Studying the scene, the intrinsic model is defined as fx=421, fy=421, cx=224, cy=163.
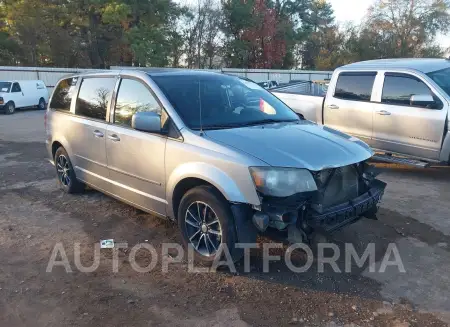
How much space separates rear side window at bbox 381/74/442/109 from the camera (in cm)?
682

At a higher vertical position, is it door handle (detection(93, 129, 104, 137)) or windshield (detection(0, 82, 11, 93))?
windshield (detection(0, 82, 11, 93))

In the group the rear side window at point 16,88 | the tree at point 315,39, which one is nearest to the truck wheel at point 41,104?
the rear side window at point 16,88

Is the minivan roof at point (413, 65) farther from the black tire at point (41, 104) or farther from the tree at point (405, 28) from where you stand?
the tree at point (405, 28)

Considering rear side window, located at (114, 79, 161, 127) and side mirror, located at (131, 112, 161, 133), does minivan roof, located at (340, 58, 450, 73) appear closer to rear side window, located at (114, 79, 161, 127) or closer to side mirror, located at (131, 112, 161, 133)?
rear side window, located at (114, 79, 161, 127)

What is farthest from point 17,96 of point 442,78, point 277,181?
point 277,181

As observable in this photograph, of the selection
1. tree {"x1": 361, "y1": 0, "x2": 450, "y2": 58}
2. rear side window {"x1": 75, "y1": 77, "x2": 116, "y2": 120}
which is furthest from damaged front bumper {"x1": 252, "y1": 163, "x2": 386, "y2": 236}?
tree {"x1": 361, "y1": 0, "x2": 450, "y2": 58}

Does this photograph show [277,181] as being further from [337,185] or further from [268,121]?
[268,121]

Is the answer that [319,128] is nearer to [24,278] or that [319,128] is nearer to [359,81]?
[24,278]

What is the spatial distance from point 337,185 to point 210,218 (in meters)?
1.19

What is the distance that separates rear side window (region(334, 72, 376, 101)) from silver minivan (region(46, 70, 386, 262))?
3.14 meters

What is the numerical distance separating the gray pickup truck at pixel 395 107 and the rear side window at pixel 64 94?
15.4ft

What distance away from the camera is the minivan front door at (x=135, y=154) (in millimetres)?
4273

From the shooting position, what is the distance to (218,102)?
4.52 meters

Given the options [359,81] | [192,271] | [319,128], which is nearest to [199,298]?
[192,271]
